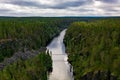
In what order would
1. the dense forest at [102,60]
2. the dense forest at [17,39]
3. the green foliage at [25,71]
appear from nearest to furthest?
the green foliage at [25,71] < the dense forest at [102,60] < the dense forest at [17,39]

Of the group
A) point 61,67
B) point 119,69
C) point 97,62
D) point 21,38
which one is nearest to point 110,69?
point 119,69

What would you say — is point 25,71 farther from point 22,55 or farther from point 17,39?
point 17,39

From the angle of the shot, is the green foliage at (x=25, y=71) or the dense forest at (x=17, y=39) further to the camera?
the dense forest at (x=17, y=39)

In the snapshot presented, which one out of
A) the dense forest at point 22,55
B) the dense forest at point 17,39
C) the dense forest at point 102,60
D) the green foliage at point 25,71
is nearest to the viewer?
the green foliage at point 25,71

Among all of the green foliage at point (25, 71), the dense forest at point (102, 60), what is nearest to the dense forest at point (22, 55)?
the green foliage at point (25, 71)

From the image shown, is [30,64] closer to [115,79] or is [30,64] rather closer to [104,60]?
[104,60]

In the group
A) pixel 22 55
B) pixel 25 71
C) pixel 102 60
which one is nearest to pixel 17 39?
pixel 22 55

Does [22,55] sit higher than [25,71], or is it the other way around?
[25,71]

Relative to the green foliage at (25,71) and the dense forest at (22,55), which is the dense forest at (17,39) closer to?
the dense forest at (22,55)

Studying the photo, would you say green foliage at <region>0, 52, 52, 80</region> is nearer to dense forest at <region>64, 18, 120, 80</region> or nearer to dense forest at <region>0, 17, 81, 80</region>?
dense forest at <region>0, 17, 81, 80</region>

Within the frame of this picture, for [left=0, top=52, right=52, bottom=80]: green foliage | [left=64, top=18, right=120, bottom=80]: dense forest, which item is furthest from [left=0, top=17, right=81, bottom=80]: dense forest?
[left=64, top=18, right=120, bottom=80]: dense forest

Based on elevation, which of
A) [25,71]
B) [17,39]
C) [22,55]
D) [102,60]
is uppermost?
[102,60]

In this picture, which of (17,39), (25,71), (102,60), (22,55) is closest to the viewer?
(25,71)
